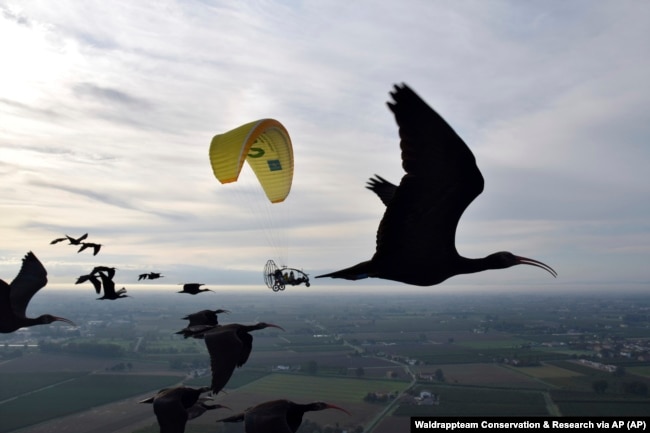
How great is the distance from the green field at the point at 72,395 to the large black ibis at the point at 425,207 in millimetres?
59475

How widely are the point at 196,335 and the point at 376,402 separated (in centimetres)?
6388

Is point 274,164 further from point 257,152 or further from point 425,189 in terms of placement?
point 425,189

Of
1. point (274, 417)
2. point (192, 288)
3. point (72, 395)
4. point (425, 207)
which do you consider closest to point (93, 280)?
point (192, 288)

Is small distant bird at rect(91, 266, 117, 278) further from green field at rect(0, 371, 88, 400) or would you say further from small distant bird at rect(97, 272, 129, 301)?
green field at rect(0, 371, 88, 400)

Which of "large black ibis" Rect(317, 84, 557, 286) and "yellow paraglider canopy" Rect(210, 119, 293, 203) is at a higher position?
"yellow paraglider canopy" Rect(210, 119, 293, 203)

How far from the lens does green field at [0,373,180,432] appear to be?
55156 millimetres

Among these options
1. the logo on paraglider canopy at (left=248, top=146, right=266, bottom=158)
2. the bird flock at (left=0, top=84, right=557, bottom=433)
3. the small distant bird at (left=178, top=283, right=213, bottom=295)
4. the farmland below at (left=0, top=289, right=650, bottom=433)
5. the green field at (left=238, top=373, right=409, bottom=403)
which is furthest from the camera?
the green field at (left=238, top=373, right=409, bottom=403)

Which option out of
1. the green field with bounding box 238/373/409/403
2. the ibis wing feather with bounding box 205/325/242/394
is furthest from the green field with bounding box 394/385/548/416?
the ibis wing feather with bounding box 205/325/242/394

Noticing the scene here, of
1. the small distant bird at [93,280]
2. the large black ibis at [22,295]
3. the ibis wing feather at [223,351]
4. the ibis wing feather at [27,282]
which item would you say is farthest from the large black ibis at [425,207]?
the ibis wing feather at [27,282]

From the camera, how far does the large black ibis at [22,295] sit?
7203 mm

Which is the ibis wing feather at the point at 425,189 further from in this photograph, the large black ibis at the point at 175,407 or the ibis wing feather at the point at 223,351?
the large black ibis at the point at 175,407

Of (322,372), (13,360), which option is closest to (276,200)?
(322,372)

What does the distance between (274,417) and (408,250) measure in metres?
2.51

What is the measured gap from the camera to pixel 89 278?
8.02 meters
